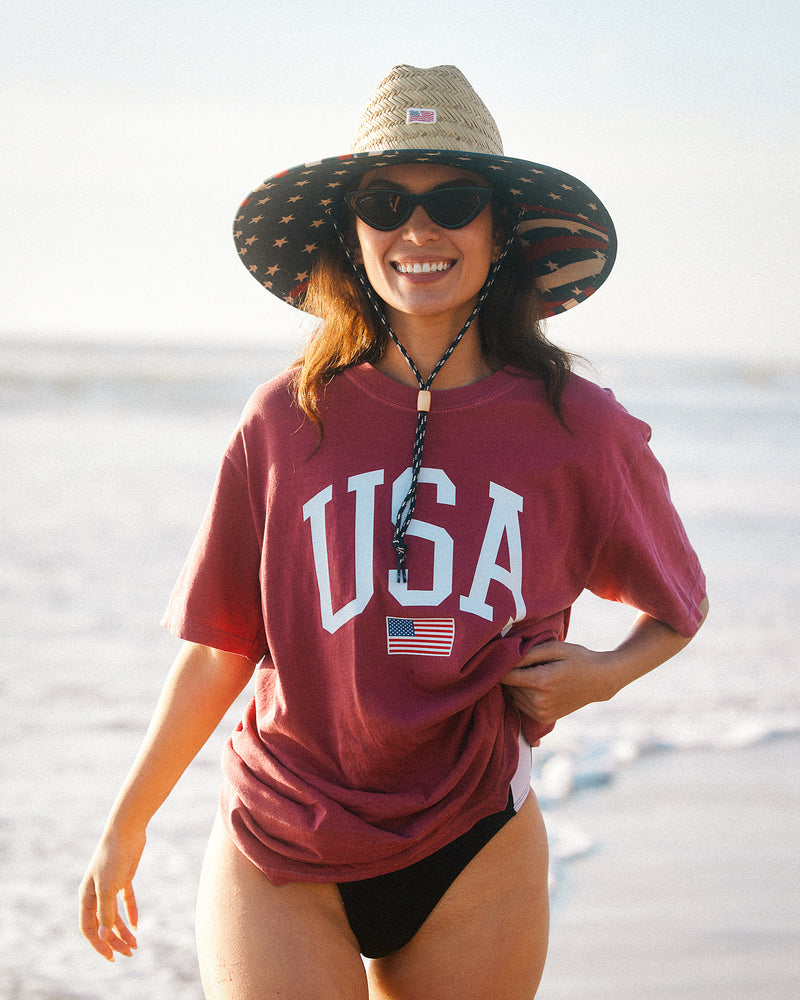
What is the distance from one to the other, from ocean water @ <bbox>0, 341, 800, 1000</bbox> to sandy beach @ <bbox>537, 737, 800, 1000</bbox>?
0.15 meters

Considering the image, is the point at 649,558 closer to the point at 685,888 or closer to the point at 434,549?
the point at 434,549

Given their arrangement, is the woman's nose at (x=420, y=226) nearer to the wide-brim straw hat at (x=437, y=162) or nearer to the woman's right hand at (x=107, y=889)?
the wide-brim straw hat at (x=437, y=162)

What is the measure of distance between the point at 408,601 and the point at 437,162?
0.79 m

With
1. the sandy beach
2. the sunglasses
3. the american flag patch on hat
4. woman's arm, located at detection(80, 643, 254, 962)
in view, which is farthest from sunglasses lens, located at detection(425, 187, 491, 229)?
the sandy beach

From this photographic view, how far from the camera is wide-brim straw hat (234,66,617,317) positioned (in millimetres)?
1931

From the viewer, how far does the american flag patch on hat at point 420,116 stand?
1938 mm

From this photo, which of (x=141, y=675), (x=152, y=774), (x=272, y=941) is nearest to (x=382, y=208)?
(x=152, y=774)

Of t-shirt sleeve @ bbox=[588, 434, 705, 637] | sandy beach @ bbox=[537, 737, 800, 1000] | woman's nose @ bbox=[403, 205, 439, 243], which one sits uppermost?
woman's nose @ bbox=[403, 205, 439, 243]

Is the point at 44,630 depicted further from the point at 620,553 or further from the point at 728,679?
the point at 620,553

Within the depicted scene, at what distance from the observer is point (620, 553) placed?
1.94 metres

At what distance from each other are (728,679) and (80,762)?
3267 millimetres

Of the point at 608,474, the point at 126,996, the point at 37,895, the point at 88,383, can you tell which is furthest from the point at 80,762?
the point at 88,383

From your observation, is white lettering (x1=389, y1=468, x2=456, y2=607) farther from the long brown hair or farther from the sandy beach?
the sandy beach

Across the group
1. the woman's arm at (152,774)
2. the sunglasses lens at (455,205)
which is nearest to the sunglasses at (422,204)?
the sunglasses lens at (455,205)
